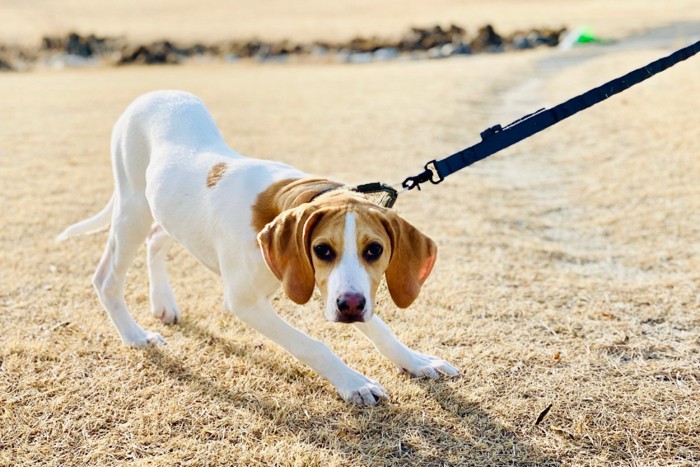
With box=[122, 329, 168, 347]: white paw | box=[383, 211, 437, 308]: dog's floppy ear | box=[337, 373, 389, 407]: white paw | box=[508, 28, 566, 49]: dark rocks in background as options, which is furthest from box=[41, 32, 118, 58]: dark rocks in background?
box=[383, 211, 437, 308]: dog's floppy ear

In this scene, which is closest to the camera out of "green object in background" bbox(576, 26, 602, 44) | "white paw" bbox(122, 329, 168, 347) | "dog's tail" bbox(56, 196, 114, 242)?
"white paw" bbox(122, 329, 168, 347)

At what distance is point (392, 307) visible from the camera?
3.97m

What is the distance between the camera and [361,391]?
2.92 metres

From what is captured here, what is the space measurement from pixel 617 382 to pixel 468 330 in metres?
0.80

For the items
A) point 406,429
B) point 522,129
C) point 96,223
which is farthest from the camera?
point 96,223

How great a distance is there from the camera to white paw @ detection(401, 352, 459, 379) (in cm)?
316

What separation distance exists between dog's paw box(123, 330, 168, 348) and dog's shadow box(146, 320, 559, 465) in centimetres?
38

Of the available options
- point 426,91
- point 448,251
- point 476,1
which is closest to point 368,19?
point 476,1

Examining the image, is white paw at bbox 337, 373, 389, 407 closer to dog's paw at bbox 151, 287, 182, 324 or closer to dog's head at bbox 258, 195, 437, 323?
dog's head at bbox 258, 195, 437, 323

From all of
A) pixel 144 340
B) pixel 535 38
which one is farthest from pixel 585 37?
pixel 144 340

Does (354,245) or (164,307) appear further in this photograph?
(164,307)

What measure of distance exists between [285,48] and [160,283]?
30.8m

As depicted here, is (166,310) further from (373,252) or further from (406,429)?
(373,252)

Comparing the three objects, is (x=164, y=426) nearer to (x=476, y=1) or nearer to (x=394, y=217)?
(x=394, y=217)
